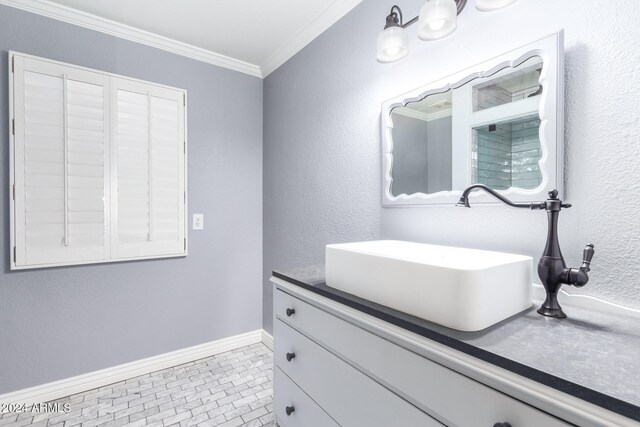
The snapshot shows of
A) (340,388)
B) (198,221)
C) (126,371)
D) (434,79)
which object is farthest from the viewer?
(198,221)

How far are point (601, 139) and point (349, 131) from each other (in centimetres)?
113

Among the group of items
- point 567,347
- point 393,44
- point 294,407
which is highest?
point 393,44

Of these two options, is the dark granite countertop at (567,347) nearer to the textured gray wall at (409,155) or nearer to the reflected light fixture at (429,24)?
the textured gray wall at (409,155)

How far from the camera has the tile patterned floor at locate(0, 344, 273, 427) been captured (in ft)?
5.54

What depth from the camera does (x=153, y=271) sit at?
7.29 feet

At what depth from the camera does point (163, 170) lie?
2.22 metres

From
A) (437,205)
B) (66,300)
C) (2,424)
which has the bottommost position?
(2,424)

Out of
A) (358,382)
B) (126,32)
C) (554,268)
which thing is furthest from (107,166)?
(554,268)

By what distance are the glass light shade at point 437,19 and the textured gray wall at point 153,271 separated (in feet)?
6.02

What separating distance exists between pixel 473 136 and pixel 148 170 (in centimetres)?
206

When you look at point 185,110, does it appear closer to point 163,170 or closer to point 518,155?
point 163,170

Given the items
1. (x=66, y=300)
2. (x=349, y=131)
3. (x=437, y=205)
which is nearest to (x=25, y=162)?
(x=66, y=300)

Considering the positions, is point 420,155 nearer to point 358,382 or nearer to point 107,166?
point 358,382

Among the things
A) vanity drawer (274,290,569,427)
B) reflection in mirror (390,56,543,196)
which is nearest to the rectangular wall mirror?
reflection in mirror (390,56,543,196)
